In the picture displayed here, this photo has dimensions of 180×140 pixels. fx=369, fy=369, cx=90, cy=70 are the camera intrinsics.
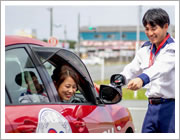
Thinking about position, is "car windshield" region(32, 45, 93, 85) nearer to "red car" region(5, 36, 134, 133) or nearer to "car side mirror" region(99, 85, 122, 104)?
"red car" region(5, 36, 134, 133)

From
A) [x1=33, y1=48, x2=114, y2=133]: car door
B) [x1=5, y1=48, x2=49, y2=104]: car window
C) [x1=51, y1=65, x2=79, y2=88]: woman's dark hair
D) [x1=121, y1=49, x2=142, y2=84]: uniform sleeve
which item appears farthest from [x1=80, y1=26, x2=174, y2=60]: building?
[x1=5, y1=48, x2=49, y2=104]: car window

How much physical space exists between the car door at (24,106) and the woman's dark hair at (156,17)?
0.99 metres

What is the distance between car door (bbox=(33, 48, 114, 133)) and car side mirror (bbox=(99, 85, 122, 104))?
78 mm

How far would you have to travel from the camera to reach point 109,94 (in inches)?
125

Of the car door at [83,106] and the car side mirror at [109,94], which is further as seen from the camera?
the car side mirror at [109,94]

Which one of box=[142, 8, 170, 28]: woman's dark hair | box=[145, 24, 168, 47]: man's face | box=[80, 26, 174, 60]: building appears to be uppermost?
box=[142, 8, 170, 28]: woman's dark hair

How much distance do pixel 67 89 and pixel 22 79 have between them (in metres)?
0.54

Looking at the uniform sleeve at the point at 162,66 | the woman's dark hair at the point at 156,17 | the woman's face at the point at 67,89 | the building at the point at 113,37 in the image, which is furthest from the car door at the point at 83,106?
the building at the point at 113,37

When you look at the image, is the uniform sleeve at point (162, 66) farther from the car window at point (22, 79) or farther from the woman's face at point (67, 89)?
the car window at point (22, 79)

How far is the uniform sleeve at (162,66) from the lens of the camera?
9.12 ft

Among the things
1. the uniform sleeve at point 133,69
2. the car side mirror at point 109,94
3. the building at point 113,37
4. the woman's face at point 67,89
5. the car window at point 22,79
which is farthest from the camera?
the building at point 113,37

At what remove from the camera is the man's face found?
2984mm

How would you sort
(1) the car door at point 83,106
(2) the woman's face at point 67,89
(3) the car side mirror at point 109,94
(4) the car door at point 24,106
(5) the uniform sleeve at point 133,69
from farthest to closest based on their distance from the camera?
(5) the uniform sleeve at point 133,69 < (3) the car side mirror at point 109,94 < (2) the woman's face at point 67,89 < (1) the car door at point 83,106 < (4) the car door at point 24,106

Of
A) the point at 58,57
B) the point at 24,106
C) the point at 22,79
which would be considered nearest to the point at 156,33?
the point at 58,57
